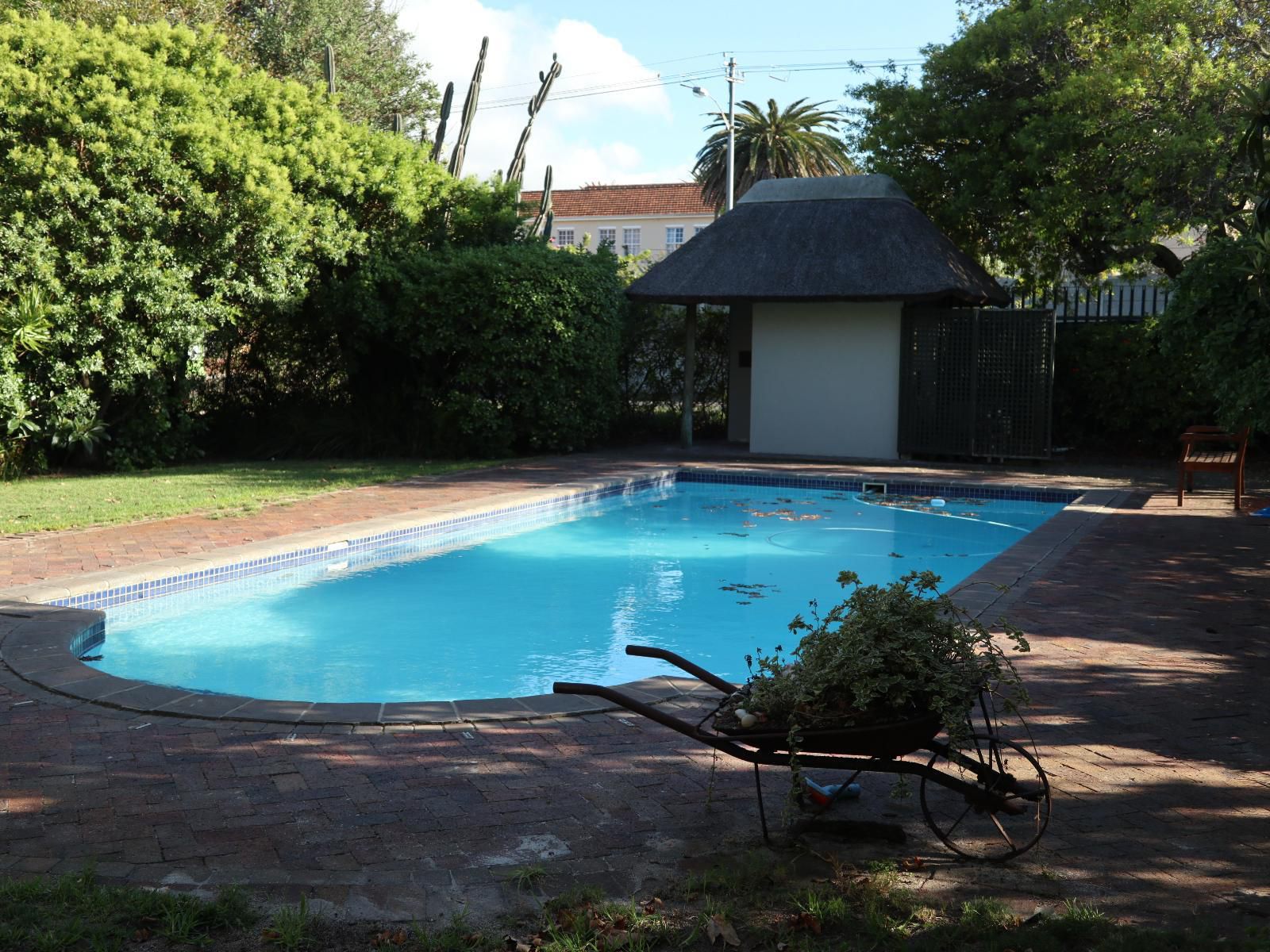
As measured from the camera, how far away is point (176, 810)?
3770 mm

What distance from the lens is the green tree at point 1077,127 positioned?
14570mm

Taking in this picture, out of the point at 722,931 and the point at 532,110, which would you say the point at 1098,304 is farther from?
the point at 722,931

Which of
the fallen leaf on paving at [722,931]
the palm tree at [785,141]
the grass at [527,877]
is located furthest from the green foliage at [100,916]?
the palm tree at [785,141]

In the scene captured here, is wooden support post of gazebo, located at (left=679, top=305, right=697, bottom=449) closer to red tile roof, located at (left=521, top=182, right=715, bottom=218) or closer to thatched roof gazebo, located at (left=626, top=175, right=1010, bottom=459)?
thatched roof gazebo, located at (left=626, top=175, right=1010, bottom=459)

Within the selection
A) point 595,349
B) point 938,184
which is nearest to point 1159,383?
point 938,184

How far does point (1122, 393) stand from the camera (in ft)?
53.5

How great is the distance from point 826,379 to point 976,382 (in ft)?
7.16

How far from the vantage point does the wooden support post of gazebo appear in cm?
1764

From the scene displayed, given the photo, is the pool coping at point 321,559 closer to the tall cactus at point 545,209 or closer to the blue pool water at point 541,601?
the blue pool water at point 541,601

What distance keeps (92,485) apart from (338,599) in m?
5.66

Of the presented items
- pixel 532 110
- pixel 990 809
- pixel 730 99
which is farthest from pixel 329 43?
pixel 990 809

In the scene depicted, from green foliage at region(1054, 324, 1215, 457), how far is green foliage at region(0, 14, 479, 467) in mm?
10609

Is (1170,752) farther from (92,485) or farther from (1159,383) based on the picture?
(1159,383)

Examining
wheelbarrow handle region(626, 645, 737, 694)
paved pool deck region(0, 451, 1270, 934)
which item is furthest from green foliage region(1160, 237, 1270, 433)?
wheelbarrow handle region(626, 645, 737, 694)
